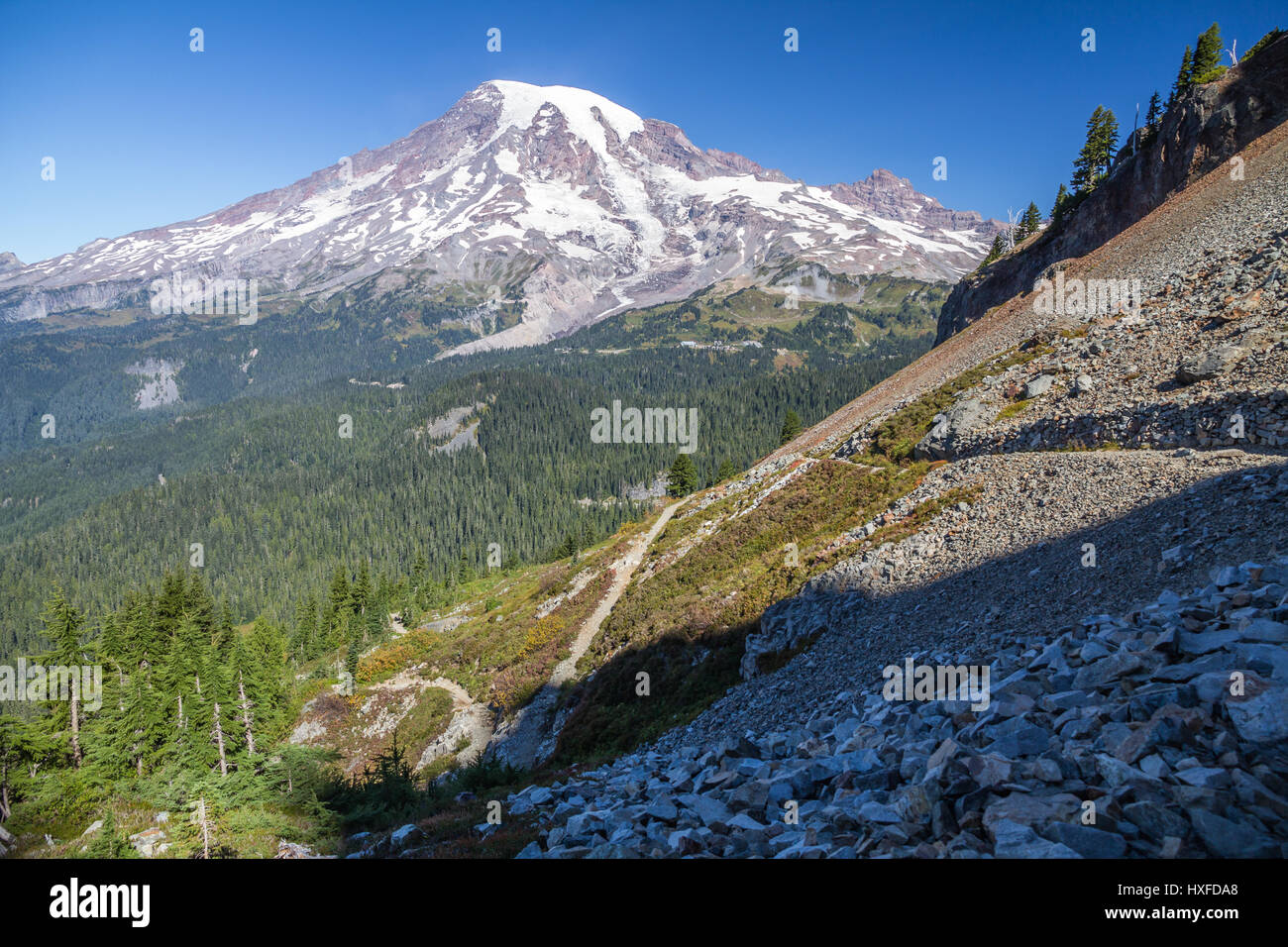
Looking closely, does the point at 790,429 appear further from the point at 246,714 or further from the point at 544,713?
the point at 246,714

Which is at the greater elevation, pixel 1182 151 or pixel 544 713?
pixel 1182 151

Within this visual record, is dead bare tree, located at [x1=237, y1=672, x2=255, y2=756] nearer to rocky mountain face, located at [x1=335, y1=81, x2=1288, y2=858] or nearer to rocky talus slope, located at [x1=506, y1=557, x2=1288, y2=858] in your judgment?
rocky mountain face, located at [x1=335, y1=81, x2=1288, y2=858]

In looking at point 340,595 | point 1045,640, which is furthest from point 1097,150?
point 340,595

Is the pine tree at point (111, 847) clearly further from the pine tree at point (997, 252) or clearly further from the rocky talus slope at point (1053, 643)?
the pine tree at point (997, 252)

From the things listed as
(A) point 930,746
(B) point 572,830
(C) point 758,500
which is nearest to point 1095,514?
(A) point 930,746

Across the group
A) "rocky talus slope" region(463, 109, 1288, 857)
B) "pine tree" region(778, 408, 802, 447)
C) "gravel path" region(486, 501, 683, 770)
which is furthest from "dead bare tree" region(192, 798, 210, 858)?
"pine tree" region(778, 408, 802, 447)

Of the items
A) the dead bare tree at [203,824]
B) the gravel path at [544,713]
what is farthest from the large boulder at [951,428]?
the dead bare tree at [203,824]
